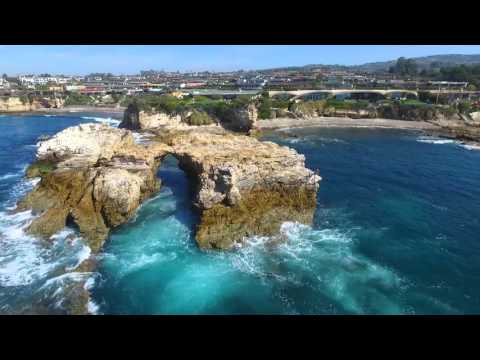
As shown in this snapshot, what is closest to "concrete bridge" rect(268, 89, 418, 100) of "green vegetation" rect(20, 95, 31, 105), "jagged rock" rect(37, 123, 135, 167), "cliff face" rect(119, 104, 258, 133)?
"cliff face" rect(119, 104, 258, 133)

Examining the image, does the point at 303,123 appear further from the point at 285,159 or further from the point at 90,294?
the point at 90,294

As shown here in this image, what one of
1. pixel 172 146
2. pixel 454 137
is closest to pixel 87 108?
pixel 172 146

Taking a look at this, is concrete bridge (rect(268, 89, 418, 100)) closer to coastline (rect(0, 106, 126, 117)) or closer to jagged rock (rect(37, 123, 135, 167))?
coastline (rect(0, 106, 126, 117))

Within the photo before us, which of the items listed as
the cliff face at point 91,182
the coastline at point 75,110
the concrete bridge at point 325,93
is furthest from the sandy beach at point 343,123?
the cliff face at point 91,182

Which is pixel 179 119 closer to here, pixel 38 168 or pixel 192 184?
pixel 38 168

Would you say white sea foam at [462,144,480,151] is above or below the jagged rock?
below
